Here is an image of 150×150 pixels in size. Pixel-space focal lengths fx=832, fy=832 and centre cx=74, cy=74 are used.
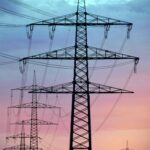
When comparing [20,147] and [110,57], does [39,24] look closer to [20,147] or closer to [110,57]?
[110,57]

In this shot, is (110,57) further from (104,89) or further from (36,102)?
(36,102)

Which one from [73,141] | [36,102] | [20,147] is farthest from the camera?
[20,147]

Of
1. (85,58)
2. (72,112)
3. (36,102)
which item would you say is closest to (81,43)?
(85,58)

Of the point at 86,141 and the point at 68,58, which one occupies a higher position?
the point at 68,58

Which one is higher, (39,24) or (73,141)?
(39,24)

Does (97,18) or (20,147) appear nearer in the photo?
(97,18)

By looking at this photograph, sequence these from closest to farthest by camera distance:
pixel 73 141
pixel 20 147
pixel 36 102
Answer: pixel 73 141 → pixel 36 102 → pixel 20 147

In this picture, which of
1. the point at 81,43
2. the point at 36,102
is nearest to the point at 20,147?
the point at 36,102

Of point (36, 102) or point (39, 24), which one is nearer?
point (39, 24)

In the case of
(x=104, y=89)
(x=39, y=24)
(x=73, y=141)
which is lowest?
(x=73, y=141)
